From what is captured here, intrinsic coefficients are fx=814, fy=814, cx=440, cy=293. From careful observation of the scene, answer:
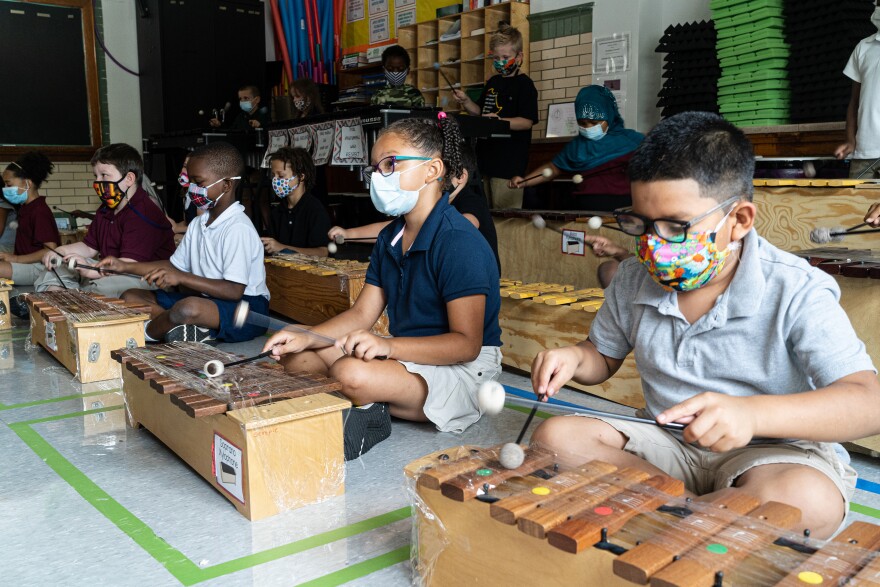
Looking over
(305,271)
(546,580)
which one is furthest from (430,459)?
(305,271)

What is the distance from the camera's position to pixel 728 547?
153 cm

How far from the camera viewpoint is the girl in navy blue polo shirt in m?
3.23

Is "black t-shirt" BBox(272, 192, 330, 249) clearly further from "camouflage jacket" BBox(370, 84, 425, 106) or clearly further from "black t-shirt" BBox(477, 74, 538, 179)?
"black t-shirt" BBox(477, 74, 538, 179)

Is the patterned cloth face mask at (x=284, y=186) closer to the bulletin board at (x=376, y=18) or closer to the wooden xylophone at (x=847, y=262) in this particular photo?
the wooden xylophone at (x=847, y=262)

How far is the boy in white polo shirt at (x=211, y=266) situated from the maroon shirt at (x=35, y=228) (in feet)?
7.90

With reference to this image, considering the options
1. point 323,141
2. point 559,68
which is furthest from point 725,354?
point 559,68

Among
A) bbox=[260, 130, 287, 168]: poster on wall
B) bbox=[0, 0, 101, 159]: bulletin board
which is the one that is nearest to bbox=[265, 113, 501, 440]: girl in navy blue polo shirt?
bbox=[260, 130, 287, 168]: poster on wall

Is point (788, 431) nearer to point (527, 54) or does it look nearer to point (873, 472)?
point (873, 472)

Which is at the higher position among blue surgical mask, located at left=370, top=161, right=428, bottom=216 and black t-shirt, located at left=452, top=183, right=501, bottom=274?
blue surgical mask, located at left=370, top=161, right=428, bottom=216

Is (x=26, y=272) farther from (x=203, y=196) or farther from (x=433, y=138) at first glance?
(x=433, y=138)

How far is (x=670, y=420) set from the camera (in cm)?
173

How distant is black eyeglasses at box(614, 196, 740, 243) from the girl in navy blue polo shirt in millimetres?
1289

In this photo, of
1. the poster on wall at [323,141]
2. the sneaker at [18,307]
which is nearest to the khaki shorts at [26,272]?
the sneaker at [18,307]

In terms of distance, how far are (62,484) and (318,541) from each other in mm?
1140
